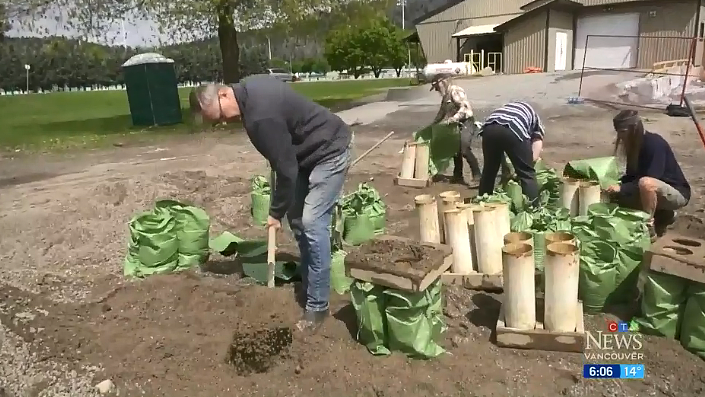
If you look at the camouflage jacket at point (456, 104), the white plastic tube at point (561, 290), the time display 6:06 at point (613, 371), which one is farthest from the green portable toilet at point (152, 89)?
the time display 6:06 at point (613, 371)

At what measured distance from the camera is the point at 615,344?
10.6ft

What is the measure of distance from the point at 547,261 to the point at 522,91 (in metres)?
16.9

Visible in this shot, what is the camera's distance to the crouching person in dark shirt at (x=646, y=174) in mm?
4270

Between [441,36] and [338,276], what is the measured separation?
31745 millimetres

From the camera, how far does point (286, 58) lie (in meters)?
61.4

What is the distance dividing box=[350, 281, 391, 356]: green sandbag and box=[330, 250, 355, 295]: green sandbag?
79 cm

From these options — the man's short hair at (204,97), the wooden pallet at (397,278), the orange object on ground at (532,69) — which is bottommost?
the wooden pallet at (397,278)

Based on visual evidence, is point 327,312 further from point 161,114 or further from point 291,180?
point 161,114

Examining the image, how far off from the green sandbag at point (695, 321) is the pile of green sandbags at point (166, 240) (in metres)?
3.43

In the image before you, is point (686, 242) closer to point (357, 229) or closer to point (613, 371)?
point (613, 371)

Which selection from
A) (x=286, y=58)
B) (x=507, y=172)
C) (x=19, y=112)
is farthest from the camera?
(x=286, y=58)

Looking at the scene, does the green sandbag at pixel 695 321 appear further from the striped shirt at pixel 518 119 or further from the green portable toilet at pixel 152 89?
the green portable toilet at pixel 152 89

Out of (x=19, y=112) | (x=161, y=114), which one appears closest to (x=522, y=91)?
(x=161, y=114)

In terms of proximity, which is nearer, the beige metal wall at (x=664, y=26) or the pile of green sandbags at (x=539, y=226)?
the pile of green sandbags at (x=539, y=226)
